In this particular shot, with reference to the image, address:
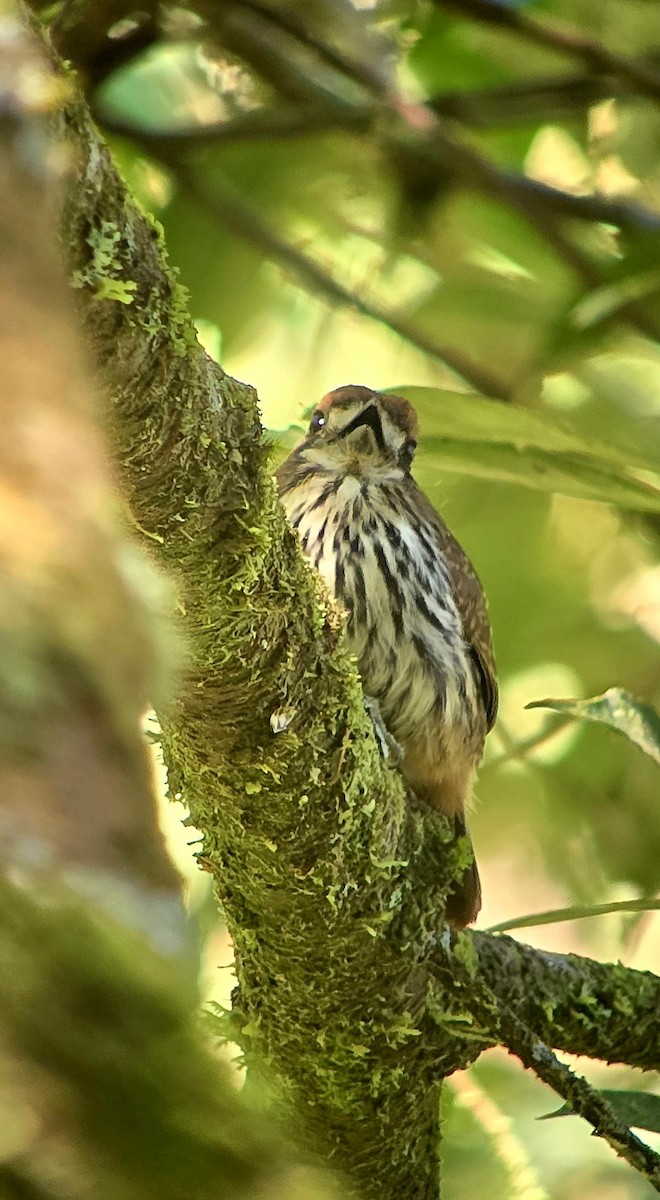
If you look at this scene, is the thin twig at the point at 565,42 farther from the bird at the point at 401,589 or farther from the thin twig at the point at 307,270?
the bird at the point at 401,589

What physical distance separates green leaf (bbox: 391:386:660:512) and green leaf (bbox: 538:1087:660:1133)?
83cm

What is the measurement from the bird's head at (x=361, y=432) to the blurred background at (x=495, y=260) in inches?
6.1

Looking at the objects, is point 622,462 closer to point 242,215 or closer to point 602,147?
point 242,215

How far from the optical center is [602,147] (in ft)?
11.8

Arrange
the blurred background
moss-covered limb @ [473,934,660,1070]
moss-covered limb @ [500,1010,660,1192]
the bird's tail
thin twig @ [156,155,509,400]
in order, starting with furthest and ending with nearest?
thin twig @ [156,155,509,400] < the blurred background < the bird's tail < moss-covered limb @ [473,934,660,1070] < moss-covered limb @ [500,1010,660,1192]

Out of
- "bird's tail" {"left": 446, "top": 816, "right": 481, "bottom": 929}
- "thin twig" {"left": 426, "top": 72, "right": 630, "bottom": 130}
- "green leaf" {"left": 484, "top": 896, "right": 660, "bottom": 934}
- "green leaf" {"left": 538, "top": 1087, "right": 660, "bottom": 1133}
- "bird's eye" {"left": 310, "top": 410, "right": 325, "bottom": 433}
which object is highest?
"thin twig" {"left": 426, "top": 72, "right": 630, "bottom": 130}

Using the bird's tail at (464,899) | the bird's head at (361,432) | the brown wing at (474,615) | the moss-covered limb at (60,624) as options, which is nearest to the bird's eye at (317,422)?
the bird's head at (361,432)

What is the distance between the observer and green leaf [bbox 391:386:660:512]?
2.04 m

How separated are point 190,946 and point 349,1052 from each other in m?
1.77

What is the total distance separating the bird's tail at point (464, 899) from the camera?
8.14 ft

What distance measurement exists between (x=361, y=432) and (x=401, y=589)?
0.44 m

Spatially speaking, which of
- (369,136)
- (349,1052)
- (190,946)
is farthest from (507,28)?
(190,946)

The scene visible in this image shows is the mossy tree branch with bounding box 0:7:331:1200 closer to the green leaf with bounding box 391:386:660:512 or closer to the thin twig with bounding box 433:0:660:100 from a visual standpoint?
the green leaf with bounding box 391:386:660:512

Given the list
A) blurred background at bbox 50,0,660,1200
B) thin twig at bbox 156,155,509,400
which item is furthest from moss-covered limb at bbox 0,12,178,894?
thin twig at bbox 156,155,509,400
